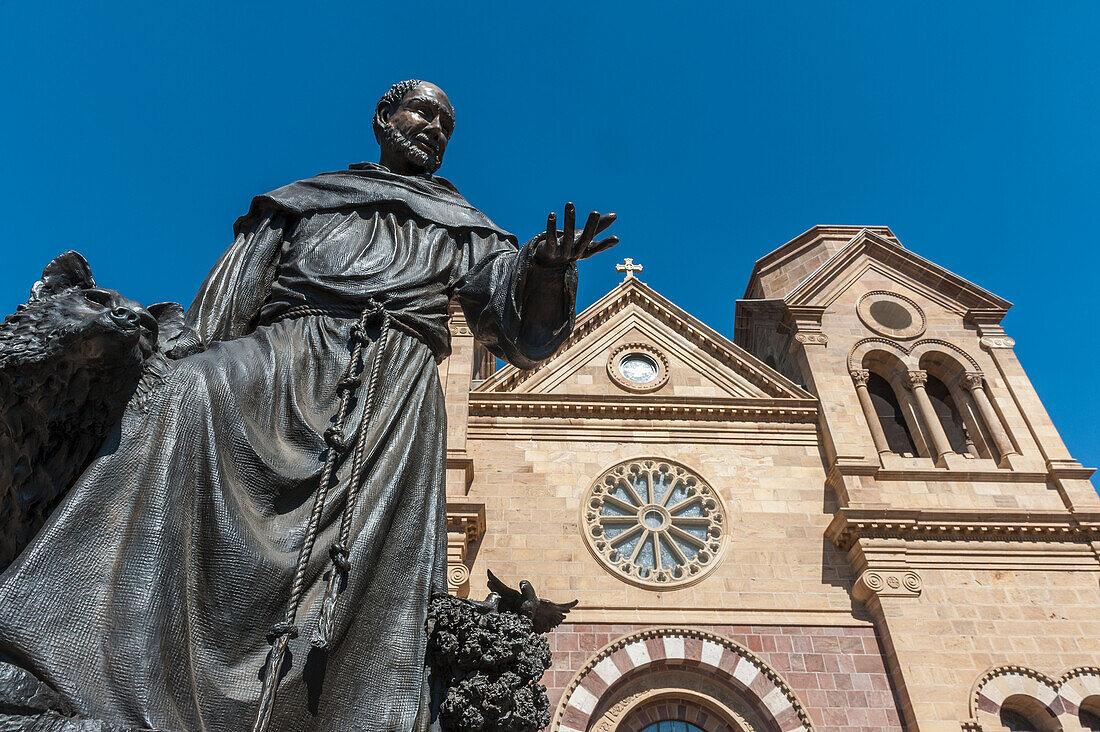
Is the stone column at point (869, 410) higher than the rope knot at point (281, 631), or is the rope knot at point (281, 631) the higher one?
the stone column at point (869, 410)

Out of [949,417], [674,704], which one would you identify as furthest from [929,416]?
[674,704]

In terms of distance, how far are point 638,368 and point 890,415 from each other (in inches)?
198

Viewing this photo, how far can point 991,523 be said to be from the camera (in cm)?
1266

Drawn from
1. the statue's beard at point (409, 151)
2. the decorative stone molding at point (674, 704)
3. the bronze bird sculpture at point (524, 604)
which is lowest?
the bronze bird sculpture at point (524, 604)

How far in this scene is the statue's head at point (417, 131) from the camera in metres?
3.12

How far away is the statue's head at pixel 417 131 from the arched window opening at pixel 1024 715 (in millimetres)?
11534

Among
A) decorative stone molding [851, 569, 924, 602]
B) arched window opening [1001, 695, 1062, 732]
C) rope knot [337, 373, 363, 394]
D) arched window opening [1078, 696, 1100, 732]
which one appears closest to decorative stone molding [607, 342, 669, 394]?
decorative stone molding [851, 569, 924, 602]

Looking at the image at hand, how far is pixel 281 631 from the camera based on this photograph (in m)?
1.79

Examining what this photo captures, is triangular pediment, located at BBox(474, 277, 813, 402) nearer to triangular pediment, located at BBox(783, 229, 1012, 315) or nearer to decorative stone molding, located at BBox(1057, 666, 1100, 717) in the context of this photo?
triangular pediment, located at BBox(783, 229, 1012, 315)

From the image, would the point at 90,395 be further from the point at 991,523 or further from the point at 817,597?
the point at 991,523

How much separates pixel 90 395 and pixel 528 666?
3.83ft

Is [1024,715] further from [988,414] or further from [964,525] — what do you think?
[988,414]

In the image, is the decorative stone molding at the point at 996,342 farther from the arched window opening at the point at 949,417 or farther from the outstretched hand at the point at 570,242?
the outstretched hand at the point at 570,242

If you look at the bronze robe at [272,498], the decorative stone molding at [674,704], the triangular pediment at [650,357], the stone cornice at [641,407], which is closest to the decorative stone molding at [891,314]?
the triangular pediment at [650,357]
